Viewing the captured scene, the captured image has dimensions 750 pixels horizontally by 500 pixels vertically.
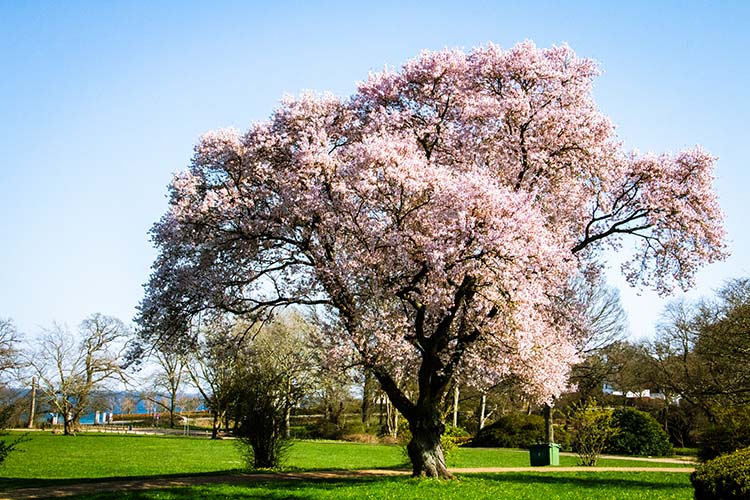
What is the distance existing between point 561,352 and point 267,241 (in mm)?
8850

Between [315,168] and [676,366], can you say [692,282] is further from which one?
[676,366]

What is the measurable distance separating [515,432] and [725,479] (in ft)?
106

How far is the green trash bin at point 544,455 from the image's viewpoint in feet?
84.9

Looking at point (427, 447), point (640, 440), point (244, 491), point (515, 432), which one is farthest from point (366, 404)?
point (244, 491)

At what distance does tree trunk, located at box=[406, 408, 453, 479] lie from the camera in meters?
18.2

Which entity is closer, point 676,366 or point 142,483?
point 142,483

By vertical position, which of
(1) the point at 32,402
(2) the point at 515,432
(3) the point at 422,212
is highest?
(3) the point at 422,212

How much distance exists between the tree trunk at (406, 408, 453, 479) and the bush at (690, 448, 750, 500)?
311 inches

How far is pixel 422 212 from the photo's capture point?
16266 mm

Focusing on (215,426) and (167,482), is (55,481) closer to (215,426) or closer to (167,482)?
(167,482)

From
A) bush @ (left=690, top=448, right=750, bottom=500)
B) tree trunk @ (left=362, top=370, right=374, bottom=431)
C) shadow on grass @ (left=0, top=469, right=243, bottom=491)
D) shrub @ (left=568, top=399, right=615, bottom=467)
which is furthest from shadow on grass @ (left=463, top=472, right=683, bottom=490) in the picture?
tree trunk @ (left=362, top=370, right=374, bottom=431)

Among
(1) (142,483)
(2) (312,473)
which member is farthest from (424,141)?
(1) (142,483)

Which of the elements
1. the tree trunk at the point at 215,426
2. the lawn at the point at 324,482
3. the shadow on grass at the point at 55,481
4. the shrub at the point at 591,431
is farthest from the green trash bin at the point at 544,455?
the tree trunk at the point at 215,426

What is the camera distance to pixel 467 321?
1712 cm
